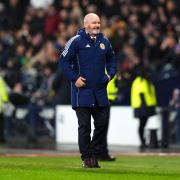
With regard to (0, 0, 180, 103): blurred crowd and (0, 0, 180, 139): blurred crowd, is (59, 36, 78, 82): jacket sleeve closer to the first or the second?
(0, 0, 180, 139): blurred crowd

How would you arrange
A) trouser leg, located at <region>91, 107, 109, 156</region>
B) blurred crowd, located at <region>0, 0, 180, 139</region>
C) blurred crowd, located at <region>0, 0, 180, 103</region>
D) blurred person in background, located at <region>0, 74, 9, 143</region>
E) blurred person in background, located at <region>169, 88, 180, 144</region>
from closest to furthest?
trouser leg, located at <region>91, 107, 109, 156</region> < blurred person in background, located at <region>169, 88, 180, 144</region> < blurred person in background, located at <region>0, 74, 9, 143</region> < blurred crowd, located at <region>0, 0, 180, 139</region> < blurred crowd, located at <region>0, 0, 180, 103</region>

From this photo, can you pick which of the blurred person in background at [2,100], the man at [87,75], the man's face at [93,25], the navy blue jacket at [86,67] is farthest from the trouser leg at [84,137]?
the blurred person in background at [2,100]

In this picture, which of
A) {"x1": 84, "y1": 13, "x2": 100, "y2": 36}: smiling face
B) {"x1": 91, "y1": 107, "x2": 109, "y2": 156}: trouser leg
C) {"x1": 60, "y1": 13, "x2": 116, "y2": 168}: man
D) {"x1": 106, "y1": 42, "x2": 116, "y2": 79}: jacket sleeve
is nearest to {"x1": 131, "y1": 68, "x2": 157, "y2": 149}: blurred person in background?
{"x1": 91, "y1": 107, "x2": 109, "y2": 156}: trouser leg

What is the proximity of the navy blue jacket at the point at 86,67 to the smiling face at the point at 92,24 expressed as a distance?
106 millimetres

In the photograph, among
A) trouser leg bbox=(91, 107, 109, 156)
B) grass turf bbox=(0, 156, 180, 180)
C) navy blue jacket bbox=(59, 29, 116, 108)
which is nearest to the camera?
grass turf bbox=(0, 156, 180, 180)

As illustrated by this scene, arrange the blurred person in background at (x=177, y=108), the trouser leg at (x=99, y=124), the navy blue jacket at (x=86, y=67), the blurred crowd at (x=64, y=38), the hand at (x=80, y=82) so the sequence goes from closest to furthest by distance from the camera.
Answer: the hand at (x=80, y=82), the navy blue jacket at (x=86, y=67), the trouser leg at (x=99, y=124), the blurred person in background at (x=177, y=108), the blurred crowd at (x=64, y=38)

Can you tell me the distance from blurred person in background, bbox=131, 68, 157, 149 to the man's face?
335 inches

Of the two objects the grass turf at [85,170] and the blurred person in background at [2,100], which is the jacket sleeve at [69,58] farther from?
the blurred person in background at [2,100]

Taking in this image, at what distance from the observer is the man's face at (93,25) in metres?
14.4

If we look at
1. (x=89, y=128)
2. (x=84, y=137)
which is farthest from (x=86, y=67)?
(x=84, y=137)

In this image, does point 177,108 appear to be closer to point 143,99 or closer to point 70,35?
point 143,99

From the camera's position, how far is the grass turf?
12.9 m

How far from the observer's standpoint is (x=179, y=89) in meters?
24.3

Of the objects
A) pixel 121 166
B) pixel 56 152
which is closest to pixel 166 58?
pixel 56 152
